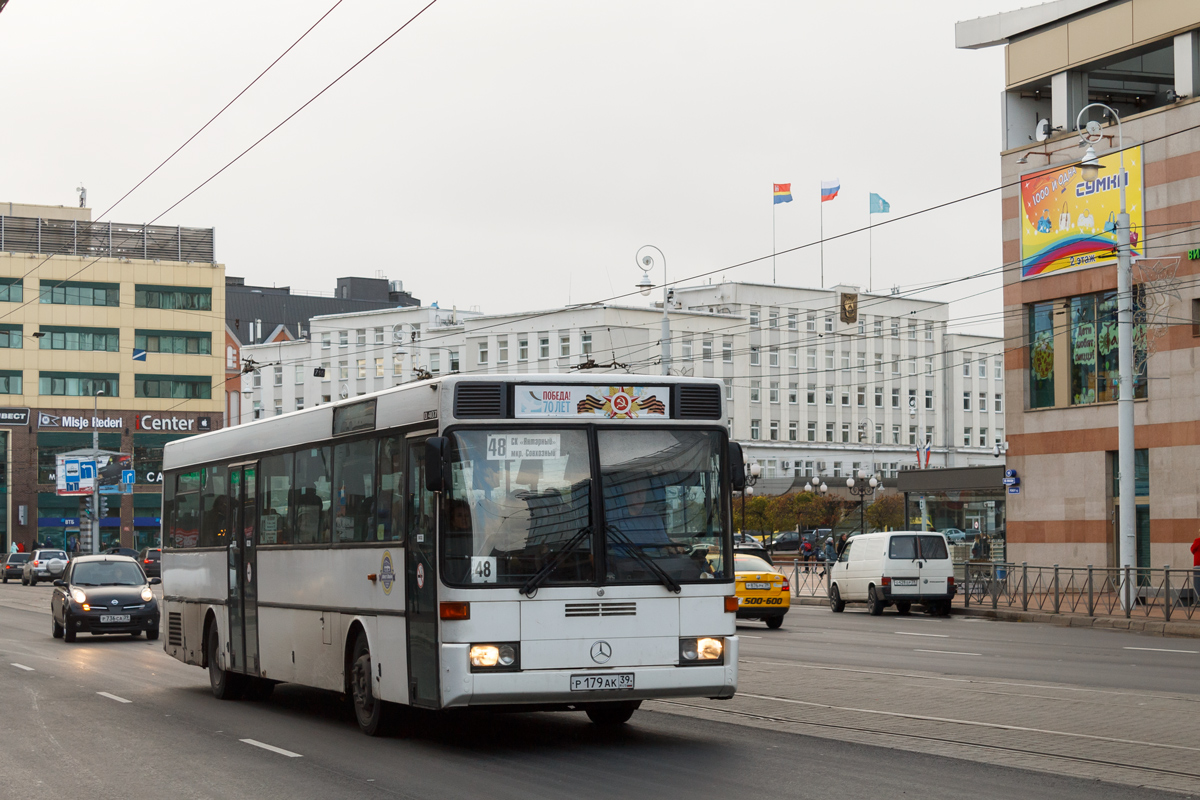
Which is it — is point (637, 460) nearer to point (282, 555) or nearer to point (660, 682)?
point (660, 682)

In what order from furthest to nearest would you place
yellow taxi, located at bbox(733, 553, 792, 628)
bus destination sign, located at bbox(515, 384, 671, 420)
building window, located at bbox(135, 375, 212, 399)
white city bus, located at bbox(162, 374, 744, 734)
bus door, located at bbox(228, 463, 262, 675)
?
building window, located at bbox(135, 375, 212, 399) → yellow taxi, located at bbox(733, 553, 792, 628) → bus door, located at bbox(228, 463, 262, 675) → bus destination sign, located at bbox(515, 384, 671, 420) → white city bus, located at bbox(162, 374, 744, 734)

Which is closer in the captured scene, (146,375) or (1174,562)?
(1174,562)

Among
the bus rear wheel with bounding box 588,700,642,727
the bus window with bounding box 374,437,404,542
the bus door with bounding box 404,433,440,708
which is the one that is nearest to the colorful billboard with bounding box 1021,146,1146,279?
the bus rear wheel with bounding box 588,700,642,727

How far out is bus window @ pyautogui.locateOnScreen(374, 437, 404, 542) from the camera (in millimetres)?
12281

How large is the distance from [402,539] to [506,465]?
1.20 metres

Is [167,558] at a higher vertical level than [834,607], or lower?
higher

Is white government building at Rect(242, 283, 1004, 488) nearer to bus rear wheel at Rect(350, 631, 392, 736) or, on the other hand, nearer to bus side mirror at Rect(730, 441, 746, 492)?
bus rear wheel at Rect(350, 631, 392, 736)

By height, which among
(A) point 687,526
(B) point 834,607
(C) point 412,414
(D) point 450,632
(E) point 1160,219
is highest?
(E) point 1160,219

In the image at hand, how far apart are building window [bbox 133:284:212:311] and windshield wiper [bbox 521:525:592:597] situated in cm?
8566

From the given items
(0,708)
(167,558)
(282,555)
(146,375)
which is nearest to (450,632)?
(282,555)

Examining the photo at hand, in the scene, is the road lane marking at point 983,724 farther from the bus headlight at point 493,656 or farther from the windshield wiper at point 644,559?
the bus headlight at point 493,656

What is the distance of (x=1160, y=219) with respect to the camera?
3753 centimetres

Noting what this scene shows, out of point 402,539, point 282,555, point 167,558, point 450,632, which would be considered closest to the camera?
point 450,632

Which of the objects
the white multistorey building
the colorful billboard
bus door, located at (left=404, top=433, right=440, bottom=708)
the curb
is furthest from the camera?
the white multistorey building
